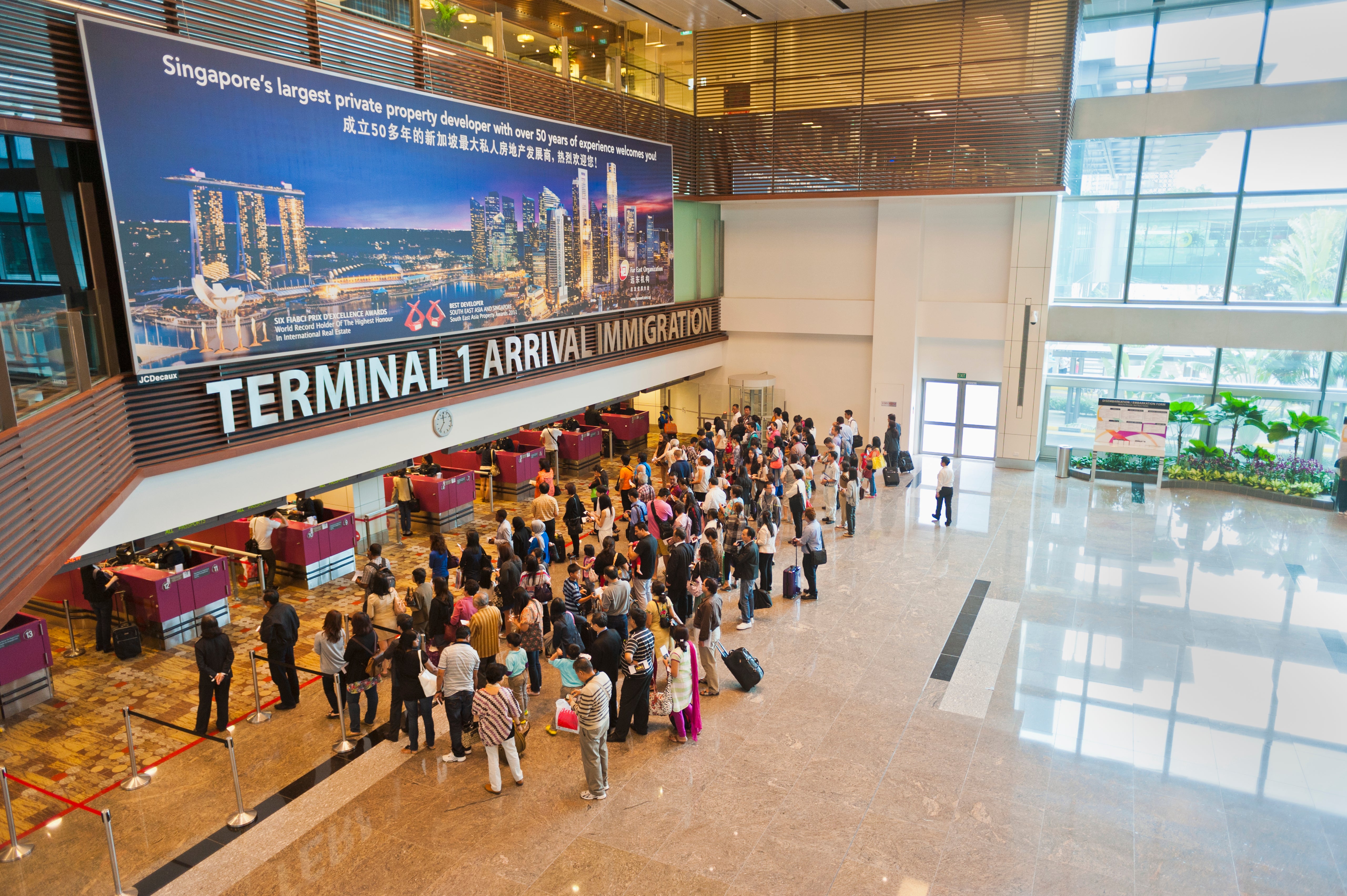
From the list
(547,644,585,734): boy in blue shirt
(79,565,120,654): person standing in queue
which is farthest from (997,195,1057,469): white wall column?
(79,565,120,654): person standing in queue

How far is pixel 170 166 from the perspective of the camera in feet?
27.4

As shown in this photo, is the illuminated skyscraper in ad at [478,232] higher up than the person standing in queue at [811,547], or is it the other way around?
the illuminated skyscraper in ad at [478,232]

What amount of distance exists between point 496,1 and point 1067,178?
40.8ft

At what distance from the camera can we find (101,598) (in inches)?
403

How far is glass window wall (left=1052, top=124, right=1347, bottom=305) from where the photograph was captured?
16922 millimetres

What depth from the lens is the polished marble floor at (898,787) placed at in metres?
6.31

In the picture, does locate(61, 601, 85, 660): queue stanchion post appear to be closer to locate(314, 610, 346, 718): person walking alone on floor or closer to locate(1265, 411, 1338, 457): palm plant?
locate(314, 610, 346, 718): person walking alone on floor

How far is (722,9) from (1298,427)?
1525 cm

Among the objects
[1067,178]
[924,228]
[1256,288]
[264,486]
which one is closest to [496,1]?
[264,486]

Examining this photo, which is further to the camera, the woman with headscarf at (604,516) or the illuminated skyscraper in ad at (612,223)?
the illuminated skyscraper in ad at (612,223)

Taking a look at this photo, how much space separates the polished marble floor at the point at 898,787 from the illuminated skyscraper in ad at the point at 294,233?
519 cm

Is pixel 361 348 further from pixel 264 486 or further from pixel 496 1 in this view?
pixel 496 1

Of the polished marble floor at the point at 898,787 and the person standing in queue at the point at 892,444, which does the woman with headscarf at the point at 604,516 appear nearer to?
the polished marble floor at the point at 898,787

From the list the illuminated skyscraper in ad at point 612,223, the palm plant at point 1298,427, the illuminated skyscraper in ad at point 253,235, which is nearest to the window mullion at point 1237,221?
the palm plant at point 1298,427
